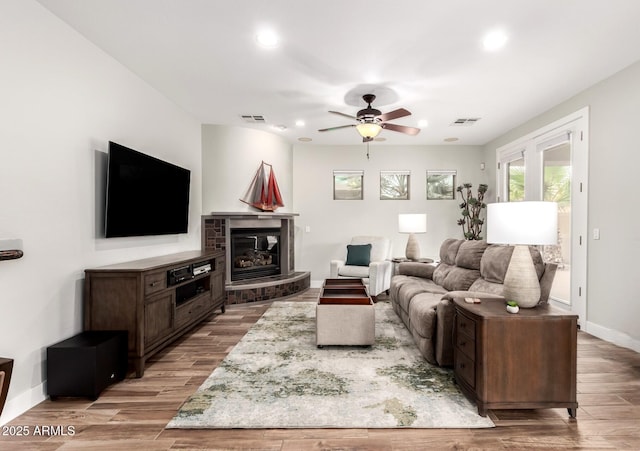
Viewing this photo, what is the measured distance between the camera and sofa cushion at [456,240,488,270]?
357cm

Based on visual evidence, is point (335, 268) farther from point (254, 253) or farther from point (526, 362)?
point (526, 362)

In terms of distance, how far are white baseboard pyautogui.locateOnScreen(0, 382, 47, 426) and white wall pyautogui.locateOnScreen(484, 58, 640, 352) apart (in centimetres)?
505

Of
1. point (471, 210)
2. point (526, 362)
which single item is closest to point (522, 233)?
point (526, 362)

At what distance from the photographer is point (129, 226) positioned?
317 centimetres

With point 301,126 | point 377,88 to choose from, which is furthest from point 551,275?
point 301,126

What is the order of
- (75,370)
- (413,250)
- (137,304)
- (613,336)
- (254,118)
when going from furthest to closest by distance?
1. (413,250)
2. (254,118)
3. (613,336)
4. (137,304)
5. (75,370)

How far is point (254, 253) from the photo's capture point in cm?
574

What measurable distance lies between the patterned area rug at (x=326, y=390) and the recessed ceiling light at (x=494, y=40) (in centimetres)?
278

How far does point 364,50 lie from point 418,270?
2.86m

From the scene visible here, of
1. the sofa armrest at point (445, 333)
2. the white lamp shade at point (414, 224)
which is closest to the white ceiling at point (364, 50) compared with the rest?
the white lamp shade at point (414, 224)

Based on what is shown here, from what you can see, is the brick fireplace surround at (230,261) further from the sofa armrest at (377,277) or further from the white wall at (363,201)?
the sofa armrest at (377,277)

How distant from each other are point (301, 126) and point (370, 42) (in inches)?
100

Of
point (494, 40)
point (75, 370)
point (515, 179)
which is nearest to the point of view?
point (75, 370)

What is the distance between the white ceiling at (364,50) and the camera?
2377mm
